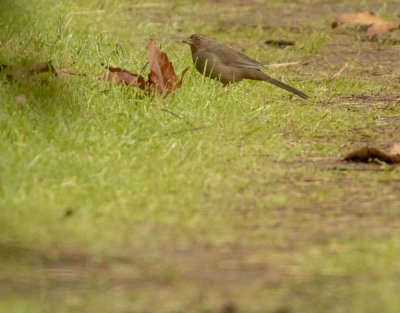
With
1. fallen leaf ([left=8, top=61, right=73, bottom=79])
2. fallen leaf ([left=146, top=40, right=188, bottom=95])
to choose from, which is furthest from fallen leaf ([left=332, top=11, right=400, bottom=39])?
fallen leaf ([left=8, top=61, right=73, bottom=79])

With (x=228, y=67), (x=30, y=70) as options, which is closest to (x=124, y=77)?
(x=30, y=70)

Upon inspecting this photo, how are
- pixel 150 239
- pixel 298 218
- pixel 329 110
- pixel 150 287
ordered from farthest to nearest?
pixel 329 110 → pixel 298 218 → pixel 150 239 → pixel 150 287

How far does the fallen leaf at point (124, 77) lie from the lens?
18.1 feet

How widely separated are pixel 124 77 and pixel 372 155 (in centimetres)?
178

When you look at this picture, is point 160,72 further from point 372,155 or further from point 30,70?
point 372,155

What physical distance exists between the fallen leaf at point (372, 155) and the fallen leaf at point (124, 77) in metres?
1.55

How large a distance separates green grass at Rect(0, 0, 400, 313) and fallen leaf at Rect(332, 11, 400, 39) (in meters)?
2.91

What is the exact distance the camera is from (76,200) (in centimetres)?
367

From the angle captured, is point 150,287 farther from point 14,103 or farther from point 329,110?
point 329,110

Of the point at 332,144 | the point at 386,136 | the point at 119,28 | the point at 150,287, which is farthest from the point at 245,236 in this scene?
the point at 119,28

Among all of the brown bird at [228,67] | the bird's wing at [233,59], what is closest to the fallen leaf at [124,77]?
the brown bird at [228,67]

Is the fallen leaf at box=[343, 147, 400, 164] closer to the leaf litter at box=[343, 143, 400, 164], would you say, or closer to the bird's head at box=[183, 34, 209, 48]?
the leaf litter at box=[343, 143, 400, 164]

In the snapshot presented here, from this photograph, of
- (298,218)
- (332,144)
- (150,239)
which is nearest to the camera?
(150,239)

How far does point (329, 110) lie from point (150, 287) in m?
3.46
